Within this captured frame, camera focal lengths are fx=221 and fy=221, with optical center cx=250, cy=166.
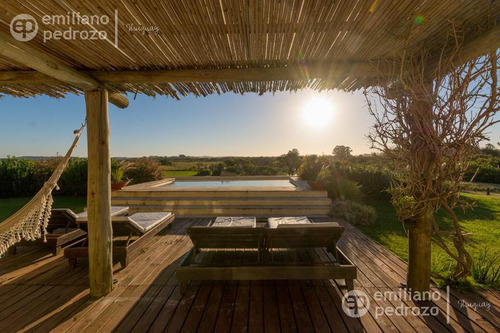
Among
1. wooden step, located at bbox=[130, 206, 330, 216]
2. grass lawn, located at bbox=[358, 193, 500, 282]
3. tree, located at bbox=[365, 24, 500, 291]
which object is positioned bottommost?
grass lawn, located at bbox=[358, 193, 500, 282]

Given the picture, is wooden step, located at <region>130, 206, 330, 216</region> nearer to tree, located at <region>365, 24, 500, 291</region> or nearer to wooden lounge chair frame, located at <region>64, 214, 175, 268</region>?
wooden lounge chair frame, located at <region>64, 214, 175, 268</region>

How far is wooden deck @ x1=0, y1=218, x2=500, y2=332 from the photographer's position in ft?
7.54

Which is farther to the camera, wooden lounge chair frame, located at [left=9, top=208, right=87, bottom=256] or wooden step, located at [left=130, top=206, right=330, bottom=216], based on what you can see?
wooden step, located at [left=130, top=206, right=330, bottom=216]

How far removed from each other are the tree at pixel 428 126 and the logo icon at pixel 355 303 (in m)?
0.65

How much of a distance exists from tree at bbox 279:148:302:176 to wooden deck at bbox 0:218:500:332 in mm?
12606

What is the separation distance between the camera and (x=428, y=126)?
93.6 inches

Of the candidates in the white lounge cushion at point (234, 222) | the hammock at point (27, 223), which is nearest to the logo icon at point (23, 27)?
the hammock at point (27, 223)

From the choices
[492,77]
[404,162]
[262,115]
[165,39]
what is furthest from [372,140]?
[262,115]

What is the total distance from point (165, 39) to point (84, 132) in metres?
1.66

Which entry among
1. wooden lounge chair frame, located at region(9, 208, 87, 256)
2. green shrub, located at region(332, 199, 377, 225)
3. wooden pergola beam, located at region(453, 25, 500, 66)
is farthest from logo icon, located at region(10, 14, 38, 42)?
green shrub, located at region(332, 199, 377, 225)

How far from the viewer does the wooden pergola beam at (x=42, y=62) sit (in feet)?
6.33

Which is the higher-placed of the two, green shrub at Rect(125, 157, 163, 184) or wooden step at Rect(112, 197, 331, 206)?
green shrub at Rect(125, 157, 163, 184)

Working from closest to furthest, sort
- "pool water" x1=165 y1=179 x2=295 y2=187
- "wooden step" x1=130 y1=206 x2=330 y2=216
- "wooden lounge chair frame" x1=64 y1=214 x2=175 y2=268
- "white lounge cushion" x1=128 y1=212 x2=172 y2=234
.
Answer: "wooden lounge chair frame" x1=64 y1=214 x2=175 y2=268
"white lounge cushion" x1=128 y1=212 x2=172 y2=234
"wooden step" x1=130 y1=206 x2=330 y2=216
"pool water" x1=165 y1=179 x2=295 y2=187

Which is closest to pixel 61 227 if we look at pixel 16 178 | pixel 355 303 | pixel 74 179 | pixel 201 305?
pixel 201 305
